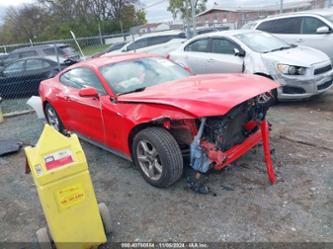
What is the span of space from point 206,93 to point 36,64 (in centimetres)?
823

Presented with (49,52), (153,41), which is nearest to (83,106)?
(153,41)

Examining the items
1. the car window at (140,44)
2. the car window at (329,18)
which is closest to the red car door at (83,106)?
the car window at (329,18)

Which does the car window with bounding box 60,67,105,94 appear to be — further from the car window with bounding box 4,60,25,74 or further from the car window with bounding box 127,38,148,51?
the car window with bounding box 127,38,148,51

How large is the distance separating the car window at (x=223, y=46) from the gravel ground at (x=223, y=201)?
2.57 metres

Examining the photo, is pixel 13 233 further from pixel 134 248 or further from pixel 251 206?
pixel 251 206

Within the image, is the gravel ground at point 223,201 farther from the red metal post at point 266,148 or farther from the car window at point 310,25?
the car window at point 310,25

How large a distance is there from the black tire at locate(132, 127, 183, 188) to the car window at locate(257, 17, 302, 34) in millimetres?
6552

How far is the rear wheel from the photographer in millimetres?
5492

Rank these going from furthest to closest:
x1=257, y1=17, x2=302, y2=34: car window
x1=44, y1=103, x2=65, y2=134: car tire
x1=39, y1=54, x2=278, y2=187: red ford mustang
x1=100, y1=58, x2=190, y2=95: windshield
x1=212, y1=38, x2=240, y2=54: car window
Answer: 1. x1=257, y1=17, x2=302, y2=34: car window
2. x1=212, y1=38, x2=240, y2=54: car window
3. x1=44, y1=103, x2=65, y2=134: car tire
4. x1=100, y1=58, x2=190, y2=95: windshield
5. x1=39, y1=54, x2=278, y2=187: red ford mustang

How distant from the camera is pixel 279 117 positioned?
5.63m

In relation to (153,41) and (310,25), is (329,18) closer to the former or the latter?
(310,25)

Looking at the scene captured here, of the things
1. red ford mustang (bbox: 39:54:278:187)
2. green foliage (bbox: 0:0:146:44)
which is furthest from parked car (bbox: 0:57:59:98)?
green foliage (bbox: 0:0:146:44)

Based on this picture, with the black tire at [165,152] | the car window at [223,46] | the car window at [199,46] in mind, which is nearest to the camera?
the black tire at [165,152]

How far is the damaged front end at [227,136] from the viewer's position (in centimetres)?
319
